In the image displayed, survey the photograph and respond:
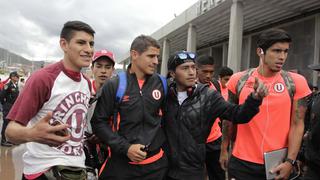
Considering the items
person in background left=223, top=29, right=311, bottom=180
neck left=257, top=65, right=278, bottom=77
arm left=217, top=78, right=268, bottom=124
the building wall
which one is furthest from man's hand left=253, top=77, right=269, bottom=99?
Result: the building wall

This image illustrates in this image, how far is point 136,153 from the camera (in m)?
3.04

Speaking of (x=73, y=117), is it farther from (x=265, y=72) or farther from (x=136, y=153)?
(x=265, y=72)

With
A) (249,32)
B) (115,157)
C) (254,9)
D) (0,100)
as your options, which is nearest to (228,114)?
(115,157)

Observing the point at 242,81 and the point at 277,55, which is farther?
the point at 242,81

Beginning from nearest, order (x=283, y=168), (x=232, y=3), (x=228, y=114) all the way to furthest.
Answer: (x=283, y=168) → (x=228, y=114) → (x=232, y=3)

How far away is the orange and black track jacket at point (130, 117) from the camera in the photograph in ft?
10.4

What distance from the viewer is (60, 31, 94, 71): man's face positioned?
9.36 feet

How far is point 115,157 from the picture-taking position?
3.27 meters

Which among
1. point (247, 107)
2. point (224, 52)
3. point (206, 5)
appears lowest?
point (247, 107)

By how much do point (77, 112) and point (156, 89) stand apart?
2.73 feet

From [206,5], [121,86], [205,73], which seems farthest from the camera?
[206,5]

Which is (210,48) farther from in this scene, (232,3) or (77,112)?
(77,112)

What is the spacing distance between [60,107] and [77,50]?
18.6 inches

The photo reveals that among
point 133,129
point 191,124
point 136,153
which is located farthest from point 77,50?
point 191,124
